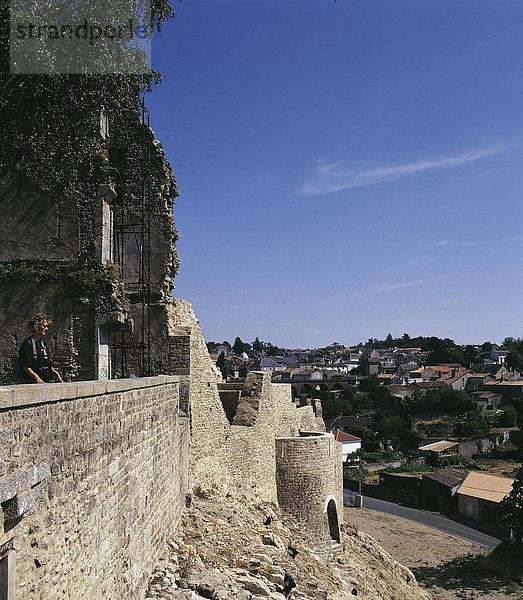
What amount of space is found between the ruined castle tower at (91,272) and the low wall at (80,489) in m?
4.56

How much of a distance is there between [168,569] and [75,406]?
457 cm

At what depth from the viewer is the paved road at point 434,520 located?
4381 centimetres

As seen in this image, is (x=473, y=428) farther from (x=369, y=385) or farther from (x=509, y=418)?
(x=369, y=385)

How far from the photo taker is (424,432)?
84.3 metres

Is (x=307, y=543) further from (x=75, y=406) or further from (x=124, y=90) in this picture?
(x=75, y=406)

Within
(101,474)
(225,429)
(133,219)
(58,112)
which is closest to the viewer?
(101,474)

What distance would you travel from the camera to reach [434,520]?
164 feet

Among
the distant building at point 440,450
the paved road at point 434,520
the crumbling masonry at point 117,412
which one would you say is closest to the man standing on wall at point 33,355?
the crumbling masonry at point 117,412

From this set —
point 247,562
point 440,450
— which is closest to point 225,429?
point 247,562

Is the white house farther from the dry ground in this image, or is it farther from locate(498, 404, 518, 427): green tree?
the dry ground

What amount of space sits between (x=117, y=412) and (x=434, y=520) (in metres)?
47.3

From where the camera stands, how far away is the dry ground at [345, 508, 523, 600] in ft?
101

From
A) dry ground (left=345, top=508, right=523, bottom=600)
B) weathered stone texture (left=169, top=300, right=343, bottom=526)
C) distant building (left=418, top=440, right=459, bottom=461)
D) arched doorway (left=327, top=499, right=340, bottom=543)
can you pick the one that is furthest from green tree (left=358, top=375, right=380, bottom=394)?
weathered stone texture (left=169, top=300, right=343, bottom=526)

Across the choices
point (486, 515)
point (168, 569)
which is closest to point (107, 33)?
point (168, 569)
